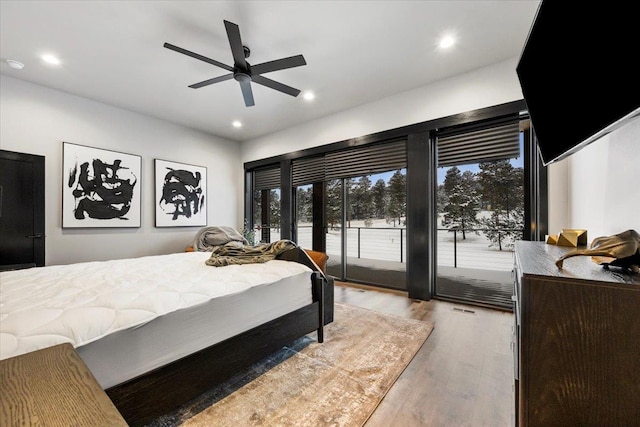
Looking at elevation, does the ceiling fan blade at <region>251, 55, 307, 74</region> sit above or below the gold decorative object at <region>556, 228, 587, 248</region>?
above

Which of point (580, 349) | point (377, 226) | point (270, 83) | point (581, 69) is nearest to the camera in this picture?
point (580, 349)

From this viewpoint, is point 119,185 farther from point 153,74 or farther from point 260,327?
point 260,327

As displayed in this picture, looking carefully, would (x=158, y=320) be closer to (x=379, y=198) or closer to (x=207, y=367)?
(x=207, y=367)

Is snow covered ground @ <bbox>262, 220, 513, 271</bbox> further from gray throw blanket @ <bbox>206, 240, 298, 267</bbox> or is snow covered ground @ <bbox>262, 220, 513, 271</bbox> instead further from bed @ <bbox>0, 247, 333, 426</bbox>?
bed @ <bbox>0, 247, 333, 426</bbox>

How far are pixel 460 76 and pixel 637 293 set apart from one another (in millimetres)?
3310

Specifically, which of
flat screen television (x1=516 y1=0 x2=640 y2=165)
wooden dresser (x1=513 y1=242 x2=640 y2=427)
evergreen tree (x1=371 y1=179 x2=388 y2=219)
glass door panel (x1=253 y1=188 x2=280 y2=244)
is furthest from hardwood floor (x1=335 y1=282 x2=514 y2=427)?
glass door panel (x1=253 y1=188 x2=280 y2=244)

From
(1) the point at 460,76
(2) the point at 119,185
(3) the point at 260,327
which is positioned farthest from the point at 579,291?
(2) the point at 119,185

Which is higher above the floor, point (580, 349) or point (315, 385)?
point (580, 349)

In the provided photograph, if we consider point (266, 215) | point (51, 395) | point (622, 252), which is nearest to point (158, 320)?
point (51, 395)

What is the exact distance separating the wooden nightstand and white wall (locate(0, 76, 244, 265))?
3891 millimetres

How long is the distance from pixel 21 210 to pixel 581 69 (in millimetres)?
5260

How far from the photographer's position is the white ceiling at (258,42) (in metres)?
2.21

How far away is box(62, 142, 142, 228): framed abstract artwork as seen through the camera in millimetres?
3582

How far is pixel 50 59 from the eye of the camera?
2863mm
